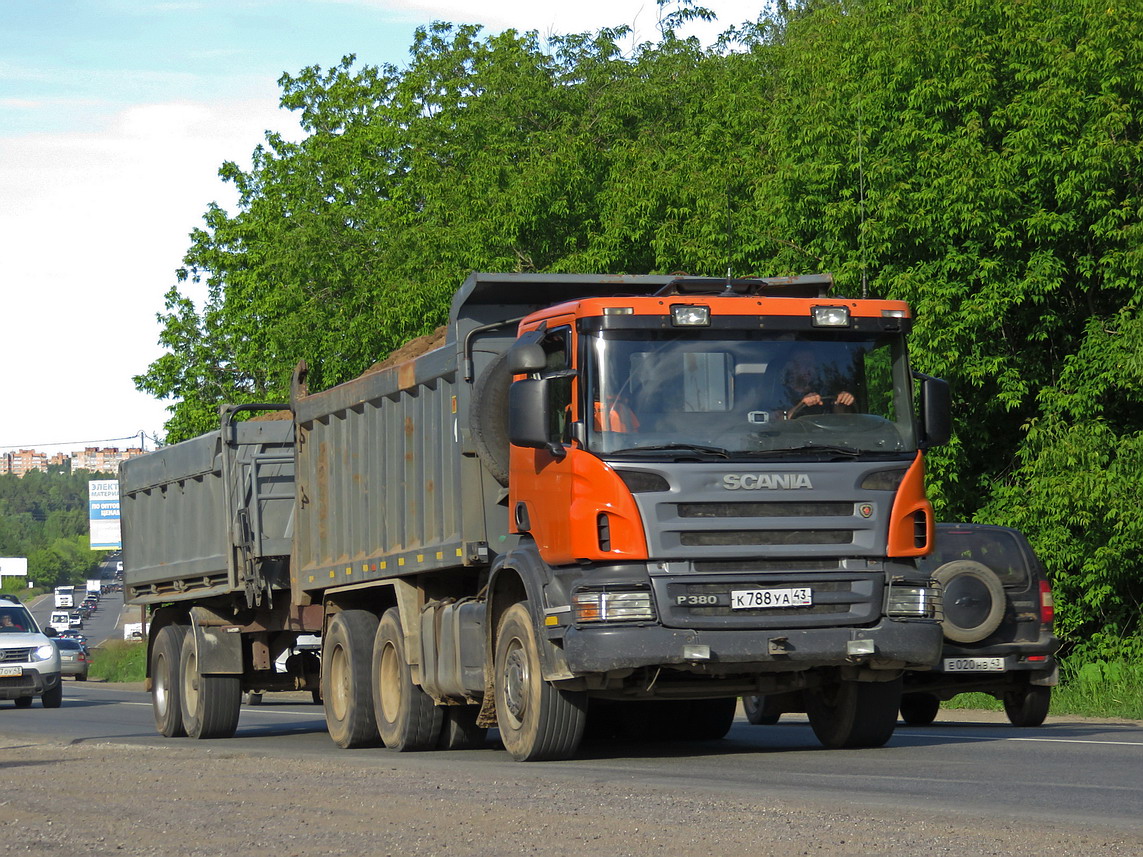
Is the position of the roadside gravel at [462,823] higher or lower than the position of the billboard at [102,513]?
lower

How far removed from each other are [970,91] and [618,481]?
1592cm

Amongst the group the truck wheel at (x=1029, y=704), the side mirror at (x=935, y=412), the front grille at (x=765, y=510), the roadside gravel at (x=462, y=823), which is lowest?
the truck wheel at (x=1029, y=704)

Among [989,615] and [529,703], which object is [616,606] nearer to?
[529,703]

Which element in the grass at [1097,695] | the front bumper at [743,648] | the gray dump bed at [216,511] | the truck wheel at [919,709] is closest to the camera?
the front bumper at [743,648]

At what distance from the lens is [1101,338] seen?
2566 centimetres

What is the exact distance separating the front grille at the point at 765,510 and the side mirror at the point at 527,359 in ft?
4.19

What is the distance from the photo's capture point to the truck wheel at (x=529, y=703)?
11.7 m

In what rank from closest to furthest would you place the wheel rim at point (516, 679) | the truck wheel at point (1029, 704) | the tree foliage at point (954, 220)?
the wheel rim at point (516, 679), the truck wheel at point (1029, 704), the tree foliage at point (954, 220)

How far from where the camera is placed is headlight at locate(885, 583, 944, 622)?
1139cm

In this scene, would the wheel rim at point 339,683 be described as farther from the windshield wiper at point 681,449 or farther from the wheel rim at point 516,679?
the windshield wiper at point 681,449

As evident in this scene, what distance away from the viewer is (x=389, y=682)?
577 inches

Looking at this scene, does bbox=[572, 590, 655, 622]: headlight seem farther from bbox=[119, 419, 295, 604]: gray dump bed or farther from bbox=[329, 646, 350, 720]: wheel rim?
bbox=[119, 419, 295, 604]: gray dump bed

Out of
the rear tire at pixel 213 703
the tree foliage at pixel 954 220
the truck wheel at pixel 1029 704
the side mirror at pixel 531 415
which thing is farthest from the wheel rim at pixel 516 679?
the tree foliage at pixel 954 220

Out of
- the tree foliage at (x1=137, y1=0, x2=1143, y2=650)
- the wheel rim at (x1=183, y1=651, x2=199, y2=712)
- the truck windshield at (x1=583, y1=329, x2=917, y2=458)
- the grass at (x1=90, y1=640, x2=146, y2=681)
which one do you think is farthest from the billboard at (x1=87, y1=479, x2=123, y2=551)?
the truck windshield at (x1=583, y1=329, x2=917, y2=458)
